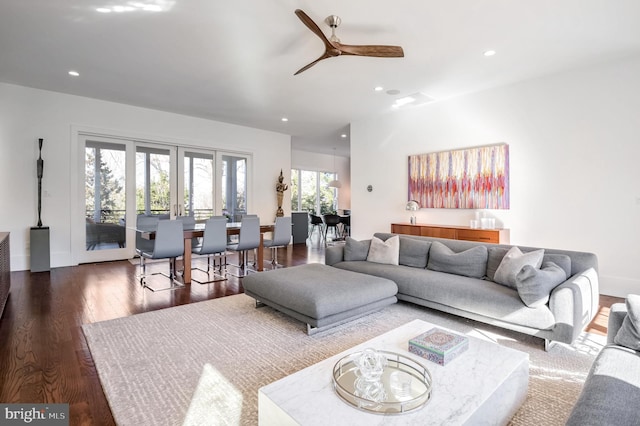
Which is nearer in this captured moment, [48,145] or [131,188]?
[48,145]

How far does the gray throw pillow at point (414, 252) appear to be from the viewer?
3693 millimetres

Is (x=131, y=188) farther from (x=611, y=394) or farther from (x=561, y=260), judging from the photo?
(x=611, y=394)

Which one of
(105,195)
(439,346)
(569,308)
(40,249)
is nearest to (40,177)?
(105,195)

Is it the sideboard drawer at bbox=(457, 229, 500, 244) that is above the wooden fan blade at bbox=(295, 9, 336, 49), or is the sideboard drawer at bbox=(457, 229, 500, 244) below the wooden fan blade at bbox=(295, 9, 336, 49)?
below

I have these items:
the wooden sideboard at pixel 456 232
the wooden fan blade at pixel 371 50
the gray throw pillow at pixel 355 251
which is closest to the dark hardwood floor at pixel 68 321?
the wooden sideboard at pixel 456 232

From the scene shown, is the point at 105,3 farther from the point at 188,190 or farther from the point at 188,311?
the point at 188,190

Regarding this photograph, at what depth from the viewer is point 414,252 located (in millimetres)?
3762

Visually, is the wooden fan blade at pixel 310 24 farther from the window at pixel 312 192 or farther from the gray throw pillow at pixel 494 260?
the window at pixel 312 192

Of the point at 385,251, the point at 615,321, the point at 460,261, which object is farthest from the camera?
the point at 385,251

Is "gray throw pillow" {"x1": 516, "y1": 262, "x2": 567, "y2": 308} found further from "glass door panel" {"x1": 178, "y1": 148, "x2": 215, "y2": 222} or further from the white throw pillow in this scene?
"glass door panel" {"x1": 178, "y1": 148, "x2": 215, "y2": 222}

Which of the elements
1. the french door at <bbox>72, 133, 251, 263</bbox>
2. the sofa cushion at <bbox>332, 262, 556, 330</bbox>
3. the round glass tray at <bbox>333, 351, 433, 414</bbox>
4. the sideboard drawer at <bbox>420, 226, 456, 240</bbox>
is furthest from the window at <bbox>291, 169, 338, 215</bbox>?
the round glass tray at <bbox>333, 351, 433, 414</bbox>

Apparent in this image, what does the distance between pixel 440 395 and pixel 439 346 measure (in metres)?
0.34

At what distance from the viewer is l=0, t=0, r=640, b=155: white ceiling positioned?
117 inches

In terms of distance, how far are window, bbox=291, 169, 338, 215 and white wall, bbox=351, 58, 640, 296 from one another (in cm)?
553
